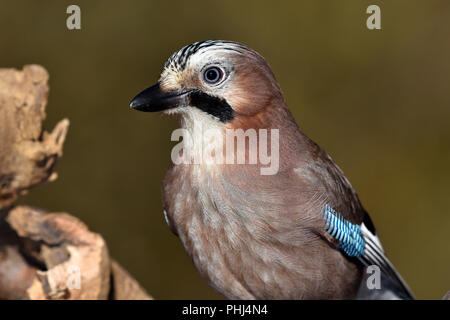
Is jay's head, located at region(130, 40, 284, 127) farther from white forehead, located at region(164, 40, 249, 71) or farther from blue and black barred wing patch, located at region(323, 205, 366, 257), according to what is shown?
blue and black barred wing patch, located at region(323, 205, 366, 257)

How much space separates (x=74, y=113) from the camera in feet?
15.5

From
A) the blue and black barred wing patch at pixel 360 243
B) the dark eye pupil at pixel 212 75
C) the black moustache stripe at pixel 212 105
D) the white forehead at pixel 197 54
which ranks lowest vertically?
the blue and black barred wing patch at pixel 360 243

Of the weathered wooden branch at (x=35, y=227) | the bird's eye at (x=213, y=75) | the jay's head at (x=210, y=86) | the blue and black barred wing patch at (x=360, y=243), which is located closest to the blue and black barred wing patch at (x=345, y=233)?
the blue and black barred wing patch at (x=360, y=243)

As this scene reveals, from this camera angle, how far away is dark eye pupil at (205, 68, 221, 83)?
9.71 feet

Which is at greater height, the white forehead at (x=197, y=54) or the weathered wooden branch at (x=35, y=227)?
the white forehead at (x=197, y=54)

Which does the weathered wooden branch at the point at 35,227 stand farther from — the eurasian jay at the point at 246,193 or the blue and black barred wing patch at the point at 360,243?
the blue and black barred wing patch at the point at 360,243

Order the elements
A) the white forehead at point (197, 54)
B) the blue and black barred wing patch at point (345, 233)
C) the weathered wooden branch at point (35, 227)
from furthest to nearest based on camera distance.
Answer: the weathered wooden branch at point (35, 227)
the blue and black barred wing patch at point (345, 233)
the white forehead at point (197, 54)

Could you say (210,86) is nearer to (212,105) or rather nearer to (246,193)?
(212,105)

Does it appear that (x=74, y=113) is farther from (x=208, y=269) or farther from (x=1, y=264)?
(x=208, y=269)

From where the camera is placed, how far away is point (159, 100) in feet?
9.71

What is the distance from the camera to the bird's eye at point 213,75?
296 cm

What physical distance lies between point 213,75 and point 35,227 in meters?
1.26
